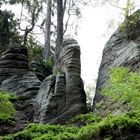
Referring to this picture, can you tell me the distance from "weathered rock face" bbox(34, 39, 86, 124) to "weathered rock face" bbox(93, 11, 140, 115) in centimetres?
69

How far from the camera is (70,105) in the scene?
10680mm

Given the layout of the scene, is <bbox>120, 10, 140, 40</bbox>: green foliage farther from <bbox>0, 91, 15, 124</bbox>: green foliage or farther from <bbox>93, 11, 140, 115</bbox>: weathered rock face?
<bbox>0, 91, 15, 124</bbox>: green foliage

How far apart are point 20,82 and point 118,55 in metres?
4.34

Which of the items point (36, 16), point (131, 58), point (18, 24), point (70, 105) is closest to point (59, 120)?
→ point (70, 105)

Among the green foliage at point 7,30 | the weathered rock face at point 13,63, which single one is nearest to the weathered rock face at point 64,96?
the weathered rock face at point 13,63

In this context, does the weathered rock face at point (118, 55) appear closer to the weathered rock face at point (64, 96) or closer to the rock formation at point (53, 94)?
the weathered rock face at point (64, 96)

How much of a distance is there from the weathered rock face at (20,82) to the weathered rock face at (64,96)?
677mm

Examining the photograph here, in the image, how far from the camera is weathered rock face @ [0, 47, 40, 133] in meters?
11.9

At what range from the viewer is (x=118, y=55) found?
12.5m

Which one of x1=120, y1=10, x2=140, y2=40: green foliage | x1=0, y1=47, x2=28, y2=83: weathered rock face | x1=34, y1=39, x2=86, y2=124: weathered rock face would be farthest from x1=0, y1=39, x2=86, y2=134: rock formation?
x1=120, y1=10, x2=140, y2=40: green foliage

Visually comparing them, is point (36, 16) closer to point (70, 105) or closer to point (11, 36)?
point (11, 36)

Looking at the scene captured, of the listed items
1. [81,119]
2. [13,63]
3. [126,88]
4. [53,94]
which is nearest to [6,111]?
[53,94]

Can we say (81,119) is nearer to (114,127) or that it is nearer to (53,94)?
(53,94)

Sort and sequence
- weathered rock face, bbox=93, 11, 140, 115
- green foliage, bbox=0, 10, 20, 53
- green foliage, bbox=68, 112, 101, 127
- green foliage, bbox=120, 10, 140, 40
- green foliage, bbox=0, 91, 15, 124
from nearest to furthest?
green foliage, bbox=68, 112, 101, 127 < green foliage, bbox=0, 91, 15, 124 < weathered rock face, bbox=93, 11, 140, 115 < green foliage, bbox=120, 10, 140, 40 < green foliage, bbox=0, 10, 20, 53
